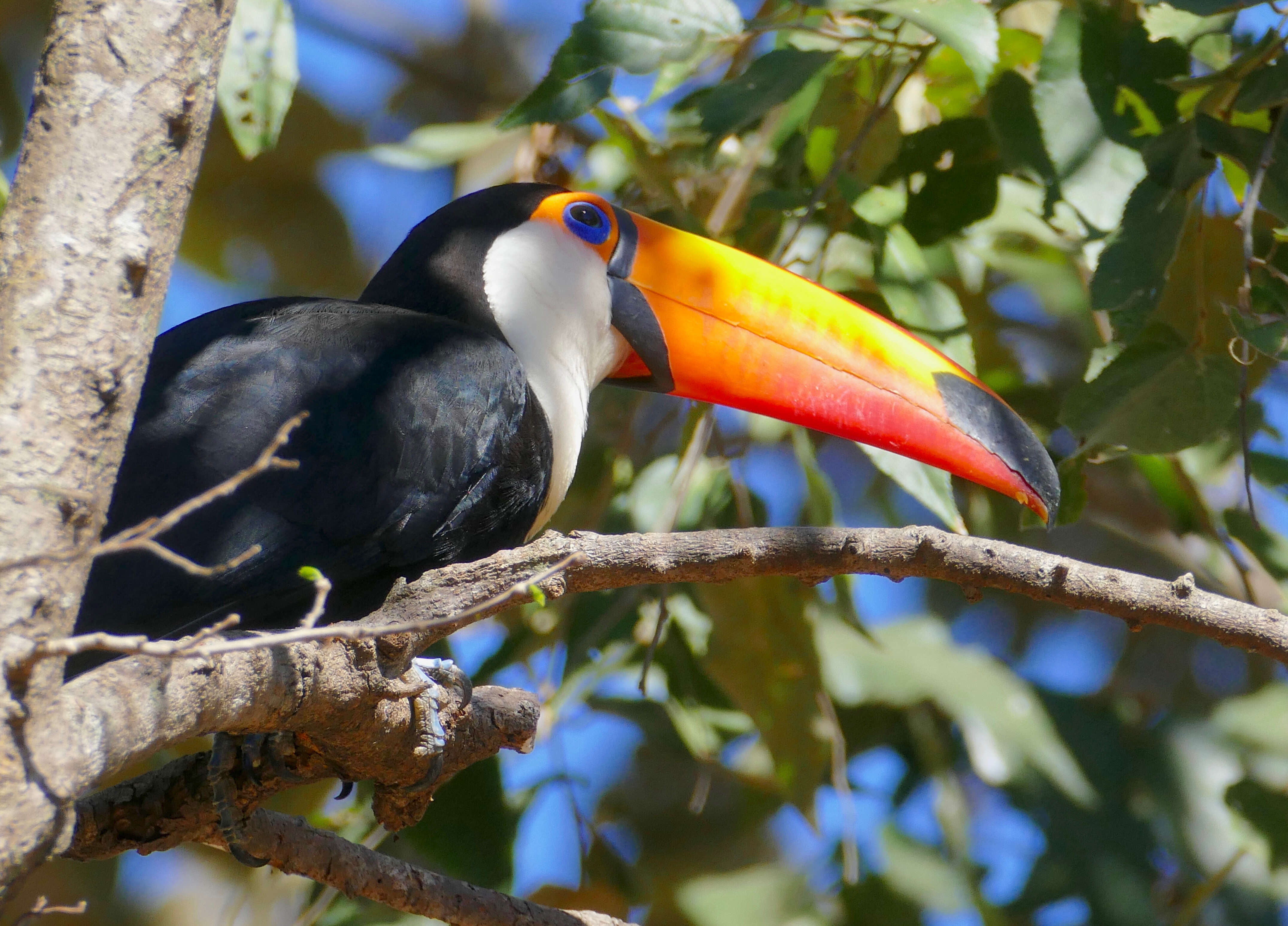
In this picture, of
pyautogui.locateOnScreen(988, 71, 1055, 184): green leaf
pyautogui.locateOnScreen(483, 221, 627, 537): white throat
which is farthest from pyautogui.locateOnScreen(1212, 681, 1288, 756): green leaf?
pyautogui.locateOnScreen(483, 221, 627, 537): white throat

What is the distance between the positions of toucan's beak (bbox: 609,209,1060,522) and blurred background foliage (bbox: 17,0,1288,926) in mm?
89

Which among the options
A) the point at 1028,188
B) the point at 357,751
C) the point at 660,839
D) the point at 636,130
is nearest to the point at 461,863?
the point at 357,751

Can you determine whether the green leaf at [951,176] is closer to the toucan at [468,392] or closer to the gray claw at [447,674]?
the toucan at [468,392]

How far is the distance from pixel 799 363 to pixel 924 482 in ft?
1.38

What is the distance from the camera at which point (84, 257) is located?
121 cm

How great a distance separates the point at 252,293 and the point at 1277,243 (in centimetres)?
474

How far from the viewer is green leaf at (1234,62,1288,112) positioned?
2248mm

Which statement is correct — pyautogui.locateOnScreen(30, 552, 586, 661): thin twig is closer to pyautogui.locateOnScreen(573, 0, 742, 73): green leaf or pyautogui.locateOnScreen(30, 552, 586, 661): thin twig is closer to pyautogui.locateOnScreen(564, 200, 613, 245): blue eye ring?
pyautogui.locateOnScreen(573, 0, 742, 73): green leaf

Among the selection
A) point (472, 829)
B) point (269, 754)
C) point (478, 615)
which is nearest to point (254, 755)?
point (269, 754)

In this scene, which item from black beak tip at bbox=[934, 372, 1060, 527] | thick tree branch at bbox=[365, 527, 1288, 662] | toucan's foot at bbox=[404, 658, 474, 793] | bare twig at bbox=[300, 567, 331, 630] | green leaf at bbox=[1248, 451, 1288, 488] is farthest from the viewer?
green leaf at bbox=[1248, 451, 1288, 488]

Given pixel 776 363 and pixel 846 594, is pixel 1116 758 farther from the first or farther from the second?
pixel 776 363

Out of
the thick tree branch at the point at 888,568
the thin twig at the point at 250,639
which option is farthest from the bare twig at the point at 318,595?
the thick tree branch at the point at 888,568

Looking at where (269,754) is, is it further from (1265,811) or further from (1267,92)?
(1265,811)

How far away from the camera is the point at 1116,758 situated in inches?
155
